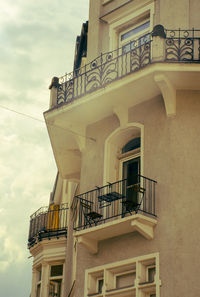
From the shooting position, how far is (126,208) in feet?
57.4

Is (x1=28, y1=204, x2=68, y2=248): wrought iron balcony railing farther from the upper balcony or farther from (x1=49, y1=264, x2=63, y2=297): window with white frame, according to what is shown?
the upper balcony

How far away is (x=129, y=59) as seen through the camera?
18.5 meters

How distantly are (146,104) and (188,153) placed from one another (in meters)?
2.18

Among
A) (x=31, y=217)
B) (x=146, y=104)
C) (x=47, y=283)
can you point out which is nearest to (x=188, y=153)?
(x=146, y=104)

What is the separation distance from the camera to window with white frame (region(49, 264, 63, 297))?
81.4 ft

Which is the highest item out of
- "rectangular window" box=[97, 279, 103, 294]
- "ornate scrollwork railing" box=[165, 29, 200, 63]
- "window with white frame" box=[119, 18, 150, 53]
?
"window with white frame" box=[119, 18, 150, 53]

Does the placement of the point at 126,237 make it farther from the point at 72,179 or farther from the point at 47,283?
the point at 47,283

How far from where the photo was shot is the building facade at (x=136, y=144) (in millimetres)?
16266

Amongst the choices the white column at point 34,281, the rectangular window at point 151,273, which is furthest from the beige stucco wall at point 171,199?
the white column at point 34,281

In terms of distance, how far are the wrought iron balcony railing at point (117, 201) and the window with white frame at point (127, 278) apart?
122 cm

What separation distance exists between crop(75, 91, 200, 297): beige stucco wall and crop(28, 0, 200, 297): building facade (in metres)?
0.03

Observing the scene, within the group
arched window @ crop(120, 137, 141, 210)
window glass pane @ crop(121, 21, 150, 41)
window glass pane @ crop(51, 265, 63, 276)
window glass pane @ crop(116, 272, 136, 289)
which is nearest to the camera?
window glass pane @ crop(116, 272, 136, 289)

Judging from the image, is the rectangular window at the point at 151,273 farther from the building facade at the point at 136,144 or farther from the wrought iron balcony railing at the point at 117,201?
the wrought iron balcony railing at the point at 117,201

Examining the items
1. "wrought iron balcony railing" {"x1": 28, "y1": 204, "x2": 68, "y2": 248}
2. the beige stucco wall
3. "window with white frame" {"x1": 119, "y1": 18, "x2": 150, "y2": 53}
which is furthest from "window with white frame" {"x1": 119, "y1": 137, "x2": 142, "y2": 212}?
"wrought iron balcony railing" {"x1": 28, "y1": 204, "x2": 68, "y2": 248}
